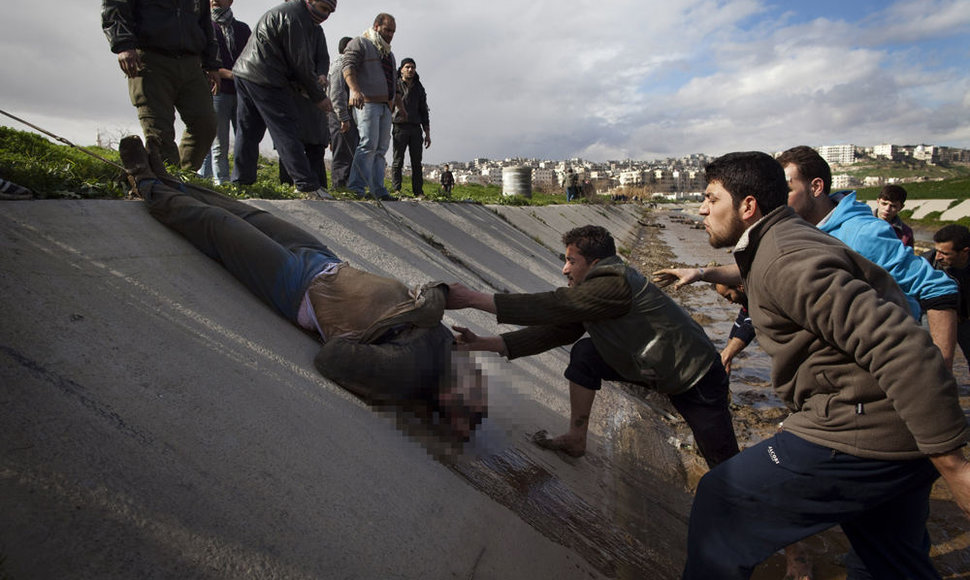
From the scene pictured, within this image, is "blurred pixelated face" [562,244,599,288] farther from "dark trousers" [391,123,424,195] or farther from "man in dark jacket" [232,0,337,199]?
"dark trousers" [391,123,424,195]

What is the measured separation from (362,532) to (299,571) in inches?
12.0

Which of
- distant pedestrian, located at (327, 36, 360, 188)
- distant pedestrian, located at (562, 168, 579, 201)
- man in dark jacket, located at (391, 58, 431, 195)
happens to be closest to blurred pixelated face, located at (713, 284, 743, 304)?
distant pedestrian, located at (327, 36, 360, 188)

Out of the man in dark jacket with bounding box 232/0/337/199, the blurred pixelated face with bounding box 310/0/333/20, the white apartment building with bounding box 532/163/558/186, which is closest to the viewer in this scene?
the man in dark jacket with bounding box 232/0/337/199

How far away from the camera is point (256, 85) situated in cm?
537

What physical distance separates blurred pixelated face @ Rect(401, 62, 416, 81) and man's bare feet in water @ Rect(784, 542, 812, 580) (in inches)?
310

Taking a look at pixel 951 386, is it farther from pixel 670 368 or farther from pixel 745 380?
pixel 745 380

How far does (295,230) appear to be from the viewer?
392 centimetres

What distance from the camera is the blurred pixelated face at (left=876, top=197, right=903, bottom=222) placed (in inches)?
190

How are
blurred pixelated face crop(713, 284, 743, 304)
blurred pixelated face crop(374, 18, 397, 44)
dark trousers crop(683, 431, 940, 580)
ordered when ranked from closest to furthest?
dark trousers crop(683, 431, 940, 580)
blurred pixelated face crop(713, 284, 743, 304)
blurred pixelated face crop(374, 18, 397, 44)

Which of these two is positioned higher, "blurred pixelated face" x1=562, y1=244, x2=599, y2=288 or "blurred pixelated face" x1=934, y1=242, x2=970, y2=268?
"blurred pixelated face" x1=562, y1=244, x2=599, y2=288

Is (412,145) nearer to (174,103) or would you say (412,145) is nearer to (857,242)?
(174,103)

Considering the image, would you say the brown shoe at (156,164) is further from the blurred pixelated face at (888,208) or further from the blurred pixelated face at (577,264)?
the blurred pixelated face at (888,208)

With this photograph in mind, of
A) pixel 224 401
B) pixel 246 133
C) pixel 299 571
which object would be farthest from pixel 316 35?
pixel 299 571

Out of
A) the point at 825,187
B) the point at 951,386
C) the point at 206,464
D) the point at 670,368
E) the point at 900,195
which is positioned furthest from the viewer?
the point at 900,195
